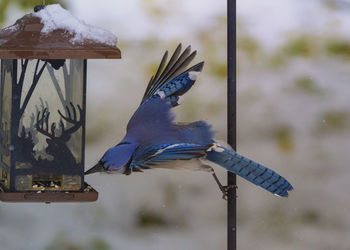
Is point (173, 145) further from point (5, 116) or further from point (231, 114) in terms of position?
point (5, 116)

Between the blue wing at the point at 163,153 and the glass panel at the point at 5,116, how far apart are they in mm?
500

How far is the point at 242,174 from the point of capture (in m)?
2.37

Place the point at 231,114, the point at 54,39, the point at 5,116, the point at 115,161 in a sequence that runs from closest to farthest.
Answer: the point at 231,114 < the point at 54,39 < the point at 115,161 < the point at 5,116

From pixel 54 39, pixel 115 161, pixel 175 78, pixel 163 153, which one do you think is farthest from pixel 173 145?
pixel 54 39

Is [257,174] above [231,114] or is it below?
below

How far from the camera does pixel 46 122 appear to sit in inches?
98.4

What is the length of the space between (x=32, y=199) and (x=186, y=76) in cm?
82

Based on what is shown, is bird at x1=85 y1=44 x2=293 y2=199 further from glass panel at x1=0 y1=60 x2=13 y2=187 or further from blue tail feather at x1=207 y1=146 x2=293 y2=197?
glass panel at x1=0 y1=60 x2=13 y2=187

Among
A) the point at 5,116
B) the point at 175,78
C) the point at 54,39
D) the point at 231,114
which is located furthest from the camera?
the point at 175,78

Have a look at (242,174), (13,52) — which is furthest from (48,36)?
(242,174)

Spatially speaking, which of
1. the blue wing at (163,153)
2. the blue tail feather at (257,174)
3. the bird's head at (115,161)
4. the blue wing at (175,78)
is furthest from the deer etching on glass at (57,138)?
the blue tail feather at (257,174)

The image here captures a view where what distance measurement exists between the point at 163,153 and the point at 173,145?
5 cm

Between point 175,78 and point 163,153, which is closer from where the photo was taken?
point 163,153

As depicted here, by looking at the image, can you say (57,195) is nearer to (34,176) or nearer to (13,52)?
(34,176)
